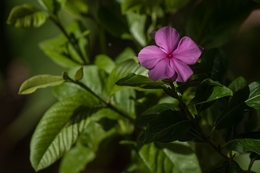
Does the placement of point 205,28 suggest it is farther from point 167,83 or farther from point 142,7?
point 167,83

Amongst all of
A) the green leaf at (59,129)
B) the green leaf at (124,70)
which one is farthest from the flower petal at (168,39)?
the green leaf at (59,129)

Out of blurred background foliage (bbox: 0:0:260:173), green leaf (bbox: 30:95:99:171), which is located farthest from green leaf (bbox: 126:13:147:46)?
green leaf (bbox: 30:95:99:171)

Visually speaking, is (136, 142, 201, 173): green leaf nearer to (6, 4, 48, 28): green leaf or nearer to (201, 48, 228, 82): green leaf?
(201, 48, 228, 82): green leaf

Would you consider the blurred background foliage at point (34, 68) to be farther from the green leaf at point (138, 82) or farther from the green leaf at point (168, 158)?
the green leaf at point (138, 82)

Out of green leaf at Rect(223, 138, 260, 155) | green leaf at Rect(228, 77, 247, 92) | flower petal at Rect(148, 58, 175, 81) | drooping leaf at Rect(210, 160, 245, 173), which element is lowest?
drooping leaf at Rect(210, 160, 245, 173)

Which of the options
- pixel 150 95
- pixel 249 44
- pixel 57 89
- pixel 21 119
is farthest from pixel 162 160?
pixel 21 119
